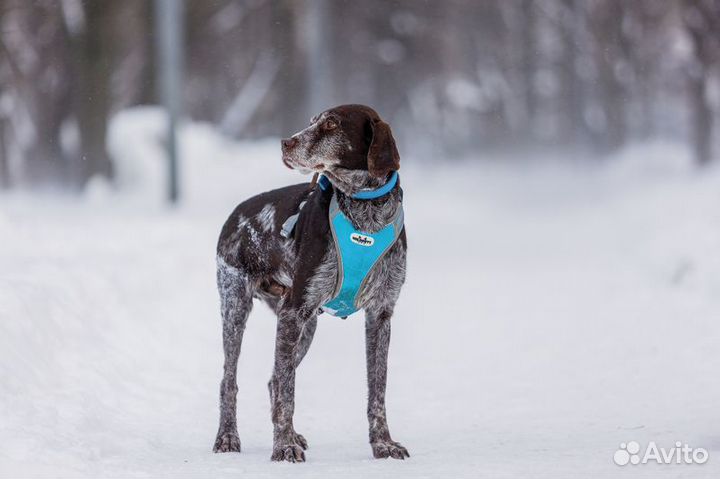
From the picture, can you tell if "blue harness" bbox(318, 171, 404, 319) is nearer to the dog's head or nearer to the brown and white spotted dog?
the brown and white spotted dog

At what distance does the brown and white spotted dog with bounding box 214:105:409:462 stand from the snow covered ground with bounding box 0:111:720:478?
25 cm

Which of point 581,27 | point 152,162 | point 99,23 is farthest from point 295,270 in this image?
point 581,27

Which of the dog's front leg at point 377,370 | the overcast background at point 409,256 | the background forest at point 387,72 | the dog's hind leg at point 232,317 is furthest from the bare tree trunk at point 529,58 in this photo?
the dog's front leg at point 377,370

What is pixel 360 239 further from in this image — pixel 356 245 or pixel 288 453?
pixel 288 453

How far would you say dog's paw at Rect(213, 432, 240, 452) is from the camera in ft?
21.6

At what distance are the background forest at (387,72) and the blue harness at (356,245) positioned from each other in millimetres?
20560

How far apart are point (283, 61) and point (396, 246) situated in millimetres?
37210

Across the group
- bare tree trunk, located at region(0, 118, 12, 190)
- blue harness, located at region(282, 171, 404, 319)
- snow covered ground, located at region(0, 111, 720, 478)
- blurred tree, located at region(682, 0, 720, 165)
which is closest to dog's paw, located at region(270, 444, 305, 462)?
snow covered ground, located at region(0, 111, 720, 478)

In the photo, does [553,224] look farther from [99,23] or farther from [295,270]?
[295,270]

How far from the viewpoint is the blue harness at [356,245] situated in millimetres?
6137

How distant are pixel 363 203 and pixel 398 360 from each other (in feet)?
13.2

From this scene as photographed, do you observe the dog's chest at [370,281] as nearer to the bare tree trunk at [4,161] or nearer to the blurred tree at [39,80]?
the blurred tree at [39,80]

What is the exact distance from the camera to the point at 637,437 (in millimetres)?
6668

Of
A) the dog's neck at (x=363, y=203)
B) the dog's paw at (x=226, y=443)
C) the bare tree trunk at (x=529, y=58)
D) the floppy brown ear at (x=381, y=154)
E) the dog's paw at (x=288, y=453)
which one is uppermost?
the bare tree trunk at (x=529, y=58)
